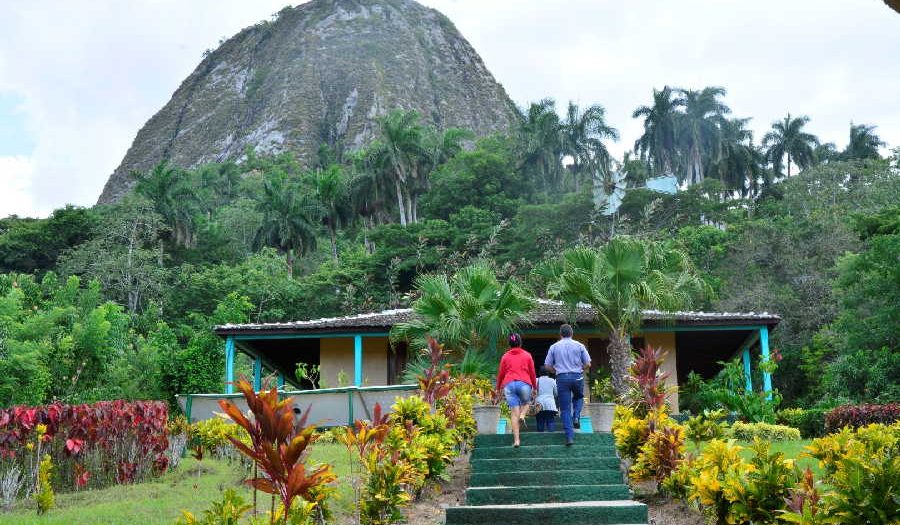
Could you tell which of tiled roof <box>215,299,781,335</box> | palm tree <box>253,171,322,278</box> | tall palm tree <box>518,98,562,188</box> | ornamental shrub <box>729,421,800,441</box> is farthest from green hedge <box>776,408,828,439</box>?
palm tree <box>253,171,322,278</box>

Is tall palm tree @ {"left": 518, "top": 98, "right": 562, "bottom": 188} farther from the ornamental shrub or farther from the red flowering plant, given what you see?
the red flowering plant

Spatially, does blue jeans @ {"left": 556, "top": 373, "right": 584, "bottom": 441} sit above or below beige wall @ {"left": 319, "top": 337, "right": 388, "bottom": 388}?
below

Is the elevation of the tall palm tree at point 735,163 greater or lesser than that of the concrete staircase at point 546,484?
greater

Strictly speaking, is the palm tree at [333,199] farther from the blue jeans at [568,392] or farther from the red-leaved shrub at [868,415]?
the blue jeans at [568,392]

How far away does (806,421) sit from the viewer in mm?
15852

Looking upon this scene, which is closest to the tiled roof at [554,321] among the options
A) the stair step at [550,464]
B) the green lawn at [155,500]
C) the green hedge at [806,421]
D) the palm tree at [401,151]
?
the green hedge at [806,421]

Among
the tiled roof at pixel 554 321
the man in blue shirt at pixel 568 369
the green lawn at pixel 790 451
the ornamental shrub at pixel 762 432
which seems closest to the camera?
the green lawn at pixel 790 451

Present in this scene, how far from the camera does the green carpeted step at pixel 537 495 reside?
8.15m

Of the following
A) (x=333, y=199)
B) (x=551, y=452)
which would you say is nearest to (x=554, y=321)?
(x=551, y=452)

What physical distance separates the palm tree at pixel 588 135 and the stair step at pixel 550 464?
149 feet

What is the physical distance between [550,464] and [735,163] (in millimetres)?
54976

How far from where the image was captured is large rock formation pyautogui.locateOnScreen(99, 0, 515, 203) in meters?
98.7

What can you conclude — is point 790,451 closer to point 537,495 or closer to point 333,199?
point 537,495

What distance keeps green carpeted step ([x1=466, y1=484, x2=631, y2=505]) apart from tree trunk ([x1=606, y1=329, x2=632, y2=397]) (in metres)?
6.58
